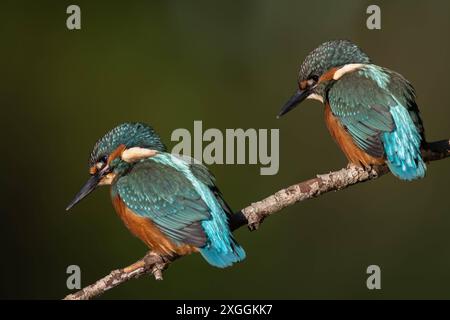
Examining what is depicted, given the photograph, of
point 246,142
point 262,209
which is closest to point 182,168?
point 262,209

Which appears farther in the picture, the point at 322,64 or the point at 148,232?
the point at 322,64

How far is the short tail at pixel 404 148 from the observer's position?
12.0ft

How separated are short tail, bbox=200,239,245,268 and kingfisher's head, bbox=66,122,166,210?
19.9 inches

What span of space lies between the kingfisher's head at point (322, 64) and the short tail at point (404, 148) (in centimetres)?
35

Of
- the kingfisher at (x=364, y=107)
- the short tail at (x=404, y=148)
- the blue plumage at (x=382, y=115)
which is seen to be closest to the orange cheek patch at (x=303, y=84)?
the kingfisher at (x=364, y=107)

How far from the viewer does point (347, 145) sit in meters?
4.00

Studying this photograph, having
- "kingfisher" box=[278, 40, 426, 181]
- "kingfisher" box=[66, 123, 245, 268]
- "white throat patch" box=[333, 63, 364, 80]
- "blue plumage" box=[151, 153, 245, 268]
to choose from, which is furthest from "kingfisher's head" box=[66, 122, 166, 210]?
"white throat patch" box=[333, 63, 364, 80]

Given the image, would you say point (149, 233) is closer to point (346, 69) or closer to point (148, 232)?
point (148, 232)

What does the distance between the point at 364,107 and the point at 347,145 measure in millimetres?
187

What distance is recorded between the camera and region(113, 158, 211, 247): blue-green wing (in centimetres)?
344

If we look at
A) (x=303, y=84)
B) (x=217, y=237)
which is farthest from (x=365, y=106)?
(x=217, y=237)

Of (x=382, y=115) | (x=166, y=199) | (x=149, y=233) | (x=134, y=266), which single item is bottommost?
(x=134, y=266)

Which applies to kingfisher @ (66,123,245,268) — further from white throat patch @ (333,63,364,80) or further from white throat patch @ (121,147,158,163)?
white throat patch @ (333,63,364,80)

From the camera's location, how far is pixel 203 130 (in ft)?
18.1
